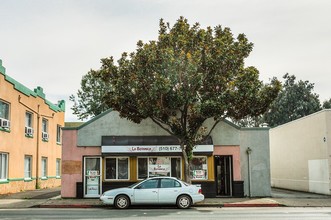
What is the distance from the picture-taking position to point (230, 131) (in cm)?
2394

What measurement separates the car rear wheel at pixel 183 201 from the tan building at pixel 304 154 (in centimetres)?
1035

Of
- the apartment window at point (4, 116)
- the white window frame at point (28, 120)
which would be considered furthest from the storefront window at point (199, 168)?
the white window frame at point (28, 120)

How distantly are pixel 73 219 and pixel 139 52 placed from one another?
340 inches

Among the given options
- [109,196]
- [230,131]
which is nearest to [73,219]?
[109,196]

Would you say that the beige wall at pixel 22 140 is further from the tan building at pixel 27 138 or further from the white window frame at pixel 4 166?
the white window frame at pixel 4 166

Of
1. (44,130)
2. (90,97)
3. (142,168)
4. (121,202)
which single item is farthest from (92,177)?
(90,97)

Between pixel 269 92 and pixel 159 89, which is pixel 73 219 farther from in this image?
pixel 269 92

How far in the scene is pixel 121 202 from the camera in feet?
60.1

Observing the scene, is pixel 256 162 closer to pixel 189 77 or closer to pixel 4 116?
pixel 189 77

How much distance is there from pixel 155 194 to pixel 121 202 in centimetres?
149

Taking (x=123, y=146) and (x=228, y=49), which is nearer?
(x=228, y=49)

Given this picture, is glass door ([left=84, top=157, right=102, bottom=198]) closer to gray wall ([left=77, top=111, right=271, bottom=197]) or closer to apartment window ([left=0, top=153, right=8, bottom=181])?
gray wall ([left=77, top=111, right=271, bottom=197])

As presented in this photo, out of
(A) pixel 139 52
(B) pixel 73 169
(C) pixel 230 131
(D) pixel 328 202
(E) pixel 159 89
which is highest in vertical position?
(A) pixel 139 52

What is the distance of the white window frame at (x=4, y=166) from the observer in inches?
986
